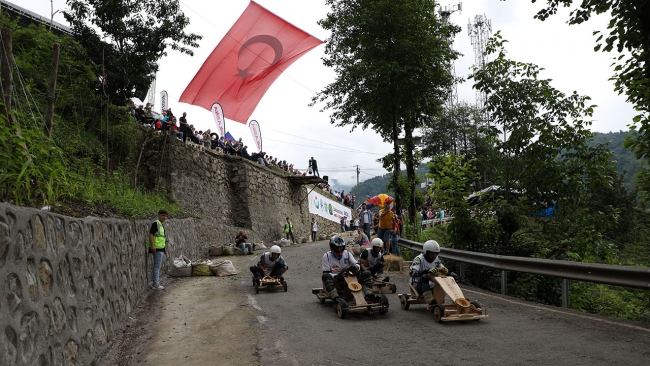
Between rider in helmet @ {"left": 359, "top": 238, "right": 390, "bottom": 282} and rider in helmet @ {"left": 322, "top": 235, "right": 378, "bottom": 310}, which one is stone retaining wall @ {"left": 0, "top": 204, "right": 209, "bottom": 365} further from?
rider in helmet @ {"left": 359, "top": 238, "right": 390, "bottom": 282}

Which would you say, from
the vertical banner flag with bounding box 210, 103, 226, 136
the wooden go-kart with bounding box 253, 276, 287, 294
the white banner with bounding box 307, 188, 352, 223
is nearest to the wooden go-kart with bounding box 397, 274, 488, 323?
the wooden go-kart with bounding box 253, 276, 287, 294

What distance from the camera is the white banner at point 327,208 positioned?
41.4 metres

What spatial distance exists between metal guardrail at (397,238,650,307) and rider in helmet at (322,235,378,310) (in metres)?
3.02

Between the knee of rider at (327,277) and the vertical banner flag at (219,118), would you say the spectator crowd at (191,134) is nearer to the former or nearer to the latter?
the vertical banner flag at (219,118)

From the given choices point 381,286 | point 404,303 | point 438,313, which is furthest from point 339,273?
point 438,313

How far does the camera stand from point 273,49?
2461 cm

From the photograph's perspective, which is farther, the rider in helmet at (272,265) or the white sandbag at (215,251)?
the white sandbag at (215,251)

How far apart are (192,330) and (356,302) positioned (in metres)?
2.81

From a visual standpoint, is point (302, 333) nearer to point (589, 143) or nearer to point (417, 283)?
point (417, 283)

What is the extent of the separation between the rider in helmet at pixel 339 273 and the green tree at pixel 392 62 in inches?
392

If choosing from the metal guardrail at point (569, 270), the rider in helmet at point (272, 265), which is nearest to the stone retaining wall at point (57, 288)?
the rider in helmet at point (272, 265)

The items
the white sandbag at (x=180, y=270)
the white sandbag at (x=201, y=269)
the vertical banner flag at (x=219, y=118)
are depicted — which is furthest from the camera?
the vertical banner flag at (x=219, y=118)

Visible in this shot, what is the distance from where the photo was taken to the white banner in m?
41.4

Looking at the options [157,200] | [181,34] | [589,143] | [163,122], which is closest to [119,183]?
[157,200]
